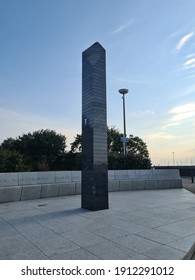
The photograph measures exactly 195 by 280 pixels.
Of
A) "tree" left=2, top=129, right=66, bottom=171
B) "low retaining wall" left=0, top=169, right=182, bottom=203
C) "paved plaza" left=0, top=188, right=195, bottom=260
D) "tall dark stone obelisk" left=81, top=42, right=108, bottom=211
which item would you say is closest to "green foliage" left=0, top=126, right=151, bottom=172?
"tree" left=2, top=129, right=66, bottom=171

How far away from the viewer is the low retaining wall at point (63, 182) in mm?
11398

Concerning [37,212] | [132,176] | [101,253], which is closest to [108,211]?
[37,212]

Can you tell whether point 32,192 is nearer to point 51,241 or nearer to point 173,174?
point 51,241

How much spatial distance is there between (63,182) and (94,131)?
5117 mm

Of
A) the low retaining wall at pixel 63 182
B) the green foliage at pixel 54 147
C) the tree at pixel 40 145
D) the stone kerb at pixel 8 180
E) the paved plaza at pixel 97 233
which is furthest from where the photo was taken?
the tree at pixel 40 145

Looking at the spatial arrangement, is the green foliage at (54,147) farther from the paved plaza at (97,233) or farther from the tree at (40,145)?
the paved plaza at (97,233)

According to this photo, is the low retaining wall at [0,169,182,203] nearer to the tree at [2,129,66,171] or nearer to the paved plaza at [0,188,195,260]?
the paved plaza at [0,188,195,260]

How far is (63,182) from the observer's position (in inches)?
519

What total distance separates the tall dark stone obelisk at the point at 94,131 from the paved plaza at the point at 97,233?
2.23 ft

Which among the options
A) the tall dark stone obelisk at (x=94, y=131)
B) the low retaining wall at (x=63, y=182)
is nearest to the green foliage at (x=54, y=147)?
the low retaining wall at (x=63, y=182)

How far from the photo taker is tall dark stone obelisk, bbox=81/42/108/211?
9055 millimetres

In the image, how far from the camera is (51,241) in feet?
16.8

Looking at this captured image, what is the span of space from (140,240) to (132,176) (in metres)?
11.3

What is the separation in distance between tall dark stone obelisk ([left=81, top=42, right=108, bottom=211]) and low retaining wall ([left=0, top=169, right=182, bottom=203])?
3.67 metres
